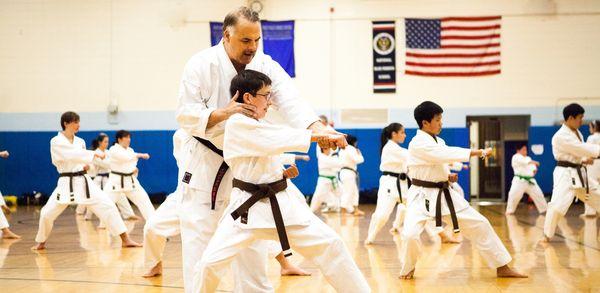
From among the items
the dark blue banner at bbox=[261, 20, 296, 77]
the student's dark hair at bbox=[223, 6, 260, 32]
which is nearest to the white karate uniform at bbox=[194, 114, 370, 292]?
the student's dark hair at bbox=[223, 6, 260, 32]

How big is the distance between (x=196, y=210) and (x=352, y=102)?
43.3 feet

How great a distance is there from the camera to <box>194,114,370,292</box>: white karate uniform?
10.9 feet

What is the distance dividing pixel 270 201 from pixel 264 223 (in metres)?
0.12

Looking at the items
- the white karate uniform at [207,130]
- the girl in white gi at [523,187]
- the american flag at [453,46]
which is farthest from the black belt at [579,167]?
the american flag at [453,46]

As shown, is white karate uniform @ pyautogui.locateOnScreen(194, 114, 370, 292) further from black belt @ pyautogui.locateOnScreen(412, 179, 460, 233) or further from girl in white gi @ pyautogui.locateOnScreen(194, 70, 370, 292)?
black belt @ pyautogui.locateOnScreen(412, 179, 460, 233)

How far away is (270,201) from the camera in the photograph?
3.45 meters

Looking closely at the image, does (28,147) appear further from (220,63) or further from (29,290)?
(220,63)

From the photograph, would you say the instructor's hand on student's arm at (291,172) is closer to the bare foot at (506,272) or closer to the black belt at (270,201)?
the black belt at (270,201)

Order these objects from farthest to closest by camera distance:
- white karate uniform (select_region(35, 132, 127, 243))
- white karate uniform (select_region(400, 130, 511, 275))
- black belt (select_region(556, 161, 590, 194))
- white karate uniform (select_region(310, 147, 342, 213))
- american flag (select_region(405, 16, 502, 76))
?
american flag (select_region(405, 16, 502, 76)), white karate uniform (select_region(310, 147, 342, 213)), white karate uniform (select_region(35, 132, 127, 243)), black belt (select_region(556, 161, 590, 194)), white karate uniform (select_region(400, 130, 511, 275))

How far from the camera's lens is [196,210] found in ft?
11.8

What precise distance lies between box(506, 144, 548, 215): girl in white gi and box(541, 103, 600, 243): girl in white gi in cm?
525

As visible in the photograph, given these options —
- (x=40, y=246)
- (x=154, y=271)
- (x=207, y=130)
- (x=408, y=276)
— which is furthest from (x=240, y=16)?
(x=40, y=246)

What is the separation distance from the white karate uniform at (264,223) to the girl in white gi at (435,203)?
243 cm

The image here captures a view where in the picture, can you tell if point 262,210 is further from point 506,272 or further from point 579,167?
point 579,167
